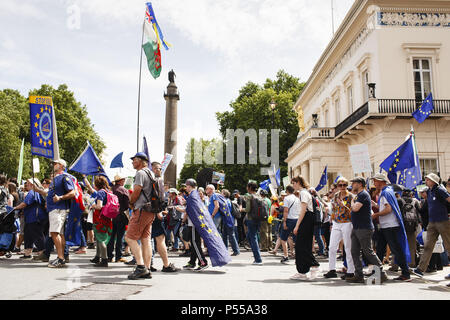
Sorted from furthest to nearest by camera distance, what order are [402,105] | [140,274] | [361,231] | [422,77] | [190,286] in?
Answer: [422,77] → [402,105] → [361,231] → [140,274] → [190,286]

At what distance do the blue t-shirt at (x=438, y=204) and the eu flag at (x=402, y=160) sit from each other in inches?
110

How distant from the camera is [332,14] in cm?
3825

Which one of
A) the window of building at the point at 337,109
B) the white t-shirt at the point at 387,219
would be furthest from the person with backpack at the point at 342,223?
the window of building at the point at 337,109

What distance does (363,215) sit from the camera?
7.11m

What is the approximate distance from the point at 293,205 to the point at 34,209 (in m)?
6.21

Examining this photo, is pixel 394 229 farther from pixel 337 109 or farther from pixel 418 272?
pixel 337 109

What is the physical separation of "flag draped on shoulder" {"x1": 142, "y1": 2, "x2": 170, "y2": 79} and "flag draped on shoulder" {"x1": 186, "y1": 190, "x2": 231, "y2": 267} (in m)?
11.2

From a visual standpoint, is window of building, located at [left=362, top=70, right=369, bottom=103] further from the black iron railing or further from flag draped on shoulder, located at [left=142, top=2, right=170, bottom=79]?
flag draped on shoulder, located at [left=142, top=2, right=170, bottom=79]

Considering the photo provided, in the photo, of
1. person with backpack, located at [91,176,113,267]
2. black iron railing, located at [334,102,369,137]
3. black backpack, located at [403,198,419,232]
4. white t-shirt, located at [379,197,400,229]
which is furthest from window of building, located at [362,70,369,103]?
person with backpack, located at [91,176,113,267]

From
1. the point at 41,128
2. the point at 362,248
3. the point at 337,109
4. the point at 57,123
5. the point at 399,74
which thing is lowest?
the point at 362,248

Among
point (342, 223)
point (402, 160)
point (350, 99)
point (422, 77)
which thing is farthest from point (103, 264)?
point (350, 99)
